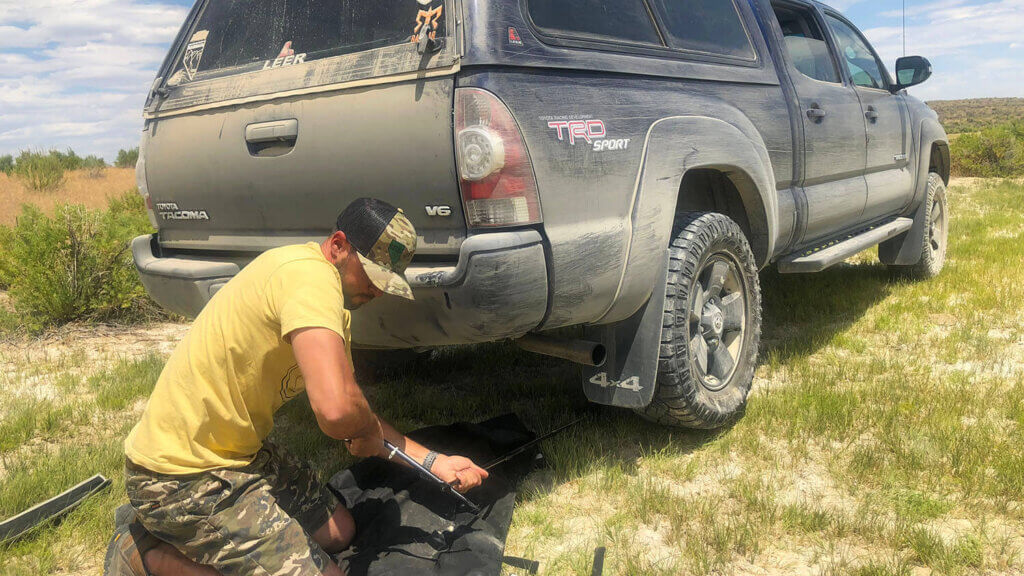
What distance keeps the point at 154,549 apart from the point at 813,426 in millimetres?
2709

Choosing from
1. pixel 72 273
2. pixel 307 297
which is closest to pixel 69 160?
pixel 72 273

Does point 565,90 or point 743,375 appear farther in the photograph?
point 743,375

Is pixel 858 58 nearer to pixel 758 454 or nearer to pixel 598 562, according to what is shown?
pixel 758 454

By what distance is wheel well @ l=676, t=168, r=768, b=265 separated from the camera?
3727 mm

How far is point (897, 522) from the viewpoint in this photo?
268 centimetres

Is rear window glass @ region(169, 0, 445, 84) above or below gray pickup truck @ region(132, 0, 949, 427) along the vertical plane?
above

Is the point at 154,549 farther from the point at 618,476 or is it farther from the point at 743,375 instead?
the point at 743,375

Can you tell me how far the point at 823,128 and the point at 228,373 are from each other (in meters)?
3.55

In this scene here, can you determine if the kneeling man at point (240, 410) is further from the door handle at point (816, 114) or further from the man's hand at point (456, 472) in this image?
the door handle at point (816, 114)

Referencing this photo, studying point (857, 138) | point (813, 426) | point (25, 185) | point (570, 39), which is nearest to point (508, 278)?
point (570, 39)

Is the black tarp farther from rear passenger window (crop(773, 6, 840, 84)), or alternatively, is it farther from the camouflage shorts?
rear passenger window (crop(773, 6, 840, 84))

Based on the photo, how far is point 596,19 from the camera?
3020mm

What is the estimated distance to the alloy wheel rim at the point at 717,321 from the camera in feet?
11.2

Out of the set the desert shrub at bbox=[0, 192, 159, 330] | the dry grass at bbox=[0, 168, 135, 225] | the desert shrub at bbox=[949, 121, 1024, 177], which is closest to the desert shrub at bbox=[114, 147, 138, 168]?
the dry grass at bbox=[0, 168, 135, 225]
